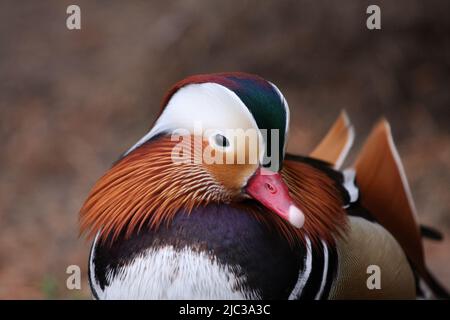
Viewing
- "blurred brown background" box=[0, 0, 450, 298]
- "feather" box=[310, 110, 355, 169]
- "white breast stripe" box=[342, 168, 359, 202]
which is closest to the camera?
"white breast stripe" box=[342, 168, 359, 202]

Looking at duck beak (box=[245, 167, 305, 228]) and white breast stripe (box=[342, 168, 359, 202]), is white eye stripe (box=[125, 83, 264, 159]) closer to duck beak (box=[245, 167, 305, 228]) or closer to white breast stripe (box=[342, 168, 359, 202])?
duck beak (box=[245, 167, 305, 228])

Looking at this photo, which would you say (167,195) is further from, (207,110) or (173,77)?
(173,77)

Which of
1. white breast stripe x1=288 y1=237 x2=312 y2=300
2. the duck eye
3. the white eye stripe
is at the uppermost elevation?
the white eye stripe

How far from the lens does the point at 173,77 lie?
10.5 feet

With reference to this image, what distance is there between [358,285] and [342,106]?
1.88 meters

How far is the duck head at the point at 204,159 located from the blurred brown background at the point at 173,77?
153 centimetres

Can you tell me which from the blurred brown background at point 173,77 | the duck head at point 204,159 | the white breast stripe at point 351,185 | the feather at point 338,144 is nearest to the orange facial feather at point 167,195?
the duck head at point 204,159

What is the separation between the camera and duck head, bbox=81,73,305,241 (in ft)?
3.92

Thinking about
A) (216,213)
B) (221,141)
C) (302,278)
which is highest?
(221,141)

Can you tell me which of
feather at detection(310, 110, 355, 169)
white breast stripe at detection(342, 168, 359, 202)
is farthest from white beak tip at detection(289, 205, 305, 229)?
feather at detection(310, 110, 355, 169)

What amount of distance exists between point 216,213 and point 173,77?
1.97 meters

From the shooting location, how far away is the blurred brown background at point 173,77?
3.01 m

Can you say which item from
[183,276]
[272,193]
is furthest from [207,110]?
[183,276]
